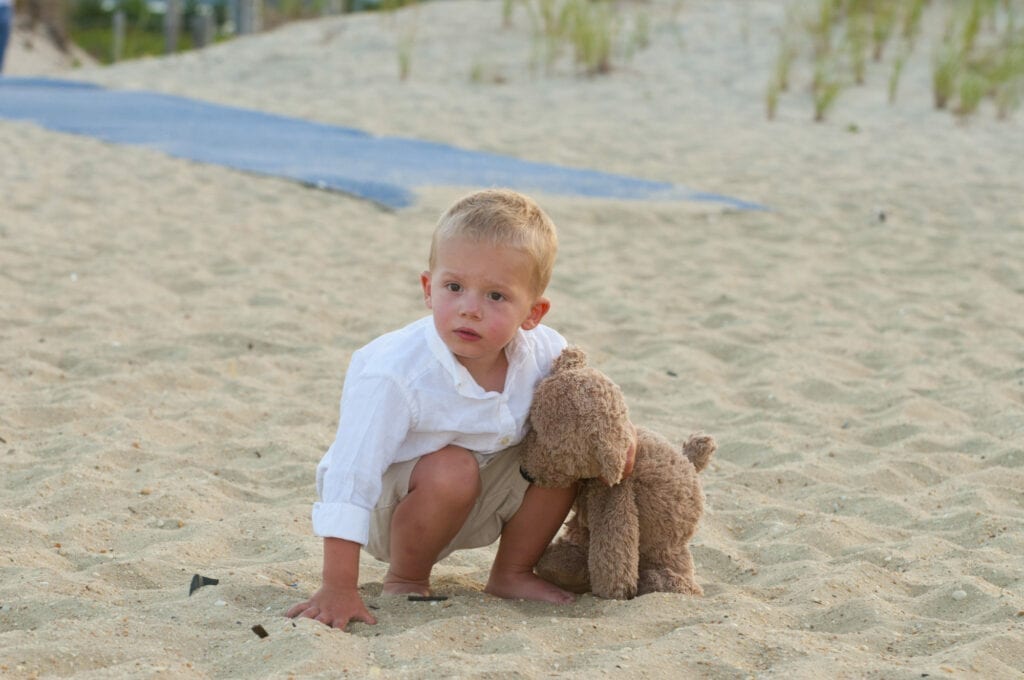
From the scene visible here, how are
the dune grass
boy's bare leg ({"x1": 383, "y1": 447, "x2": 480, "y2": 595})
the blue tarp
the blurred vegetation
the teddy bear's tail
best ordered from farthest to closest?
1. the blurred vegetation
2. the dune grass
3. the blue tarp
4. the teddy bear's tail
5. boy's bare leg ({"x1": 383, "y1": 447, "x2": 480, "y2": 595})

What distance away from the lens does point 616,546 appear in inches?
105

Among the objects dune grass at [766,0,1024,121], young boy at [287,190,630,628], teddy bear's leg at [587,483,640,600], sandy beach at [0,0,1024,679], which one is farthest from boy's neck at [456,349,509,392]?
dune grass at [766,0,1024,121]

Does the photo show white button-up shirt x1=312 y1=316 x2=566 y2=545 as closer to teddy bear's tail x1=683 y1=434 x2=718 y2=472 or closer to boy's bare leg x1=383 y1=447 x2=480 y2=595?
boy's bare leg x1=383 y1=447 x2=480 y2=595

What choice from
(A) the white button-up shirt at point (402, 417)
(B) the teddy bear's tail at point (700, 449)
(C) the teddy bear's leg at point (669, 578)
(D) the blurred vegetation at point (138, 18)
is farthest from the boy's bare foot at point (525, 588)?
(D) the blurred vegetation at point (138, 18)

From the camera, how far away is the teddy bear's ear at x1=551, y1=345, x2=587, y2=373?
2.67m

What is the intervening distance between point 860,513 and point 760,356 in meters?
1.51

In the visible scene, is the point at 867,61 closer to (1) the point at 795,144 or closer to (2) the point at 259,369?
(1) the point at 795,144

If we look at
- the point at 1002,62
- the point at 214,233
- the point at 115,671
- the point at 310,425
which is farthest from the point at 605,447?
the point at 1002,62

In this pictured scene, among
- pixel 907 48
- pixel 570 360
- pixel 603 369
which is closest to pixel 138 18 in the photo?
pixel 907 48

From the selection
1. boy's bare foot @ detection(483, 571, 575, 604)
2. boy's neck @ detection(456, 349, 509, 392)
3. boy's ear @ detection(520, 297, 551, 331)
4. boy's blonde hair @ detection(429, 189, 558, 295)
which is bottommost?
boy's bare foot @ detection(483, 571, 575, 604)

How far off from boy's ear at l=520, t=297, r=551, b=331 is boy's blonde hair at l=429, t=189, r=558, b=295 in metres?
0.02

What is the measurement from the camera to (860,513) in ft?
10.9

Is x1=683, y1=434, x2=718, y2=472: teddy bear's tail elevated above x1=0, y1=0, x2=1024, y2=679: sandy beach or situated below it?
above

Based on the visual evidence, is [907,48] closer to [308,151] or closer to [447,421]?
[308,151]
